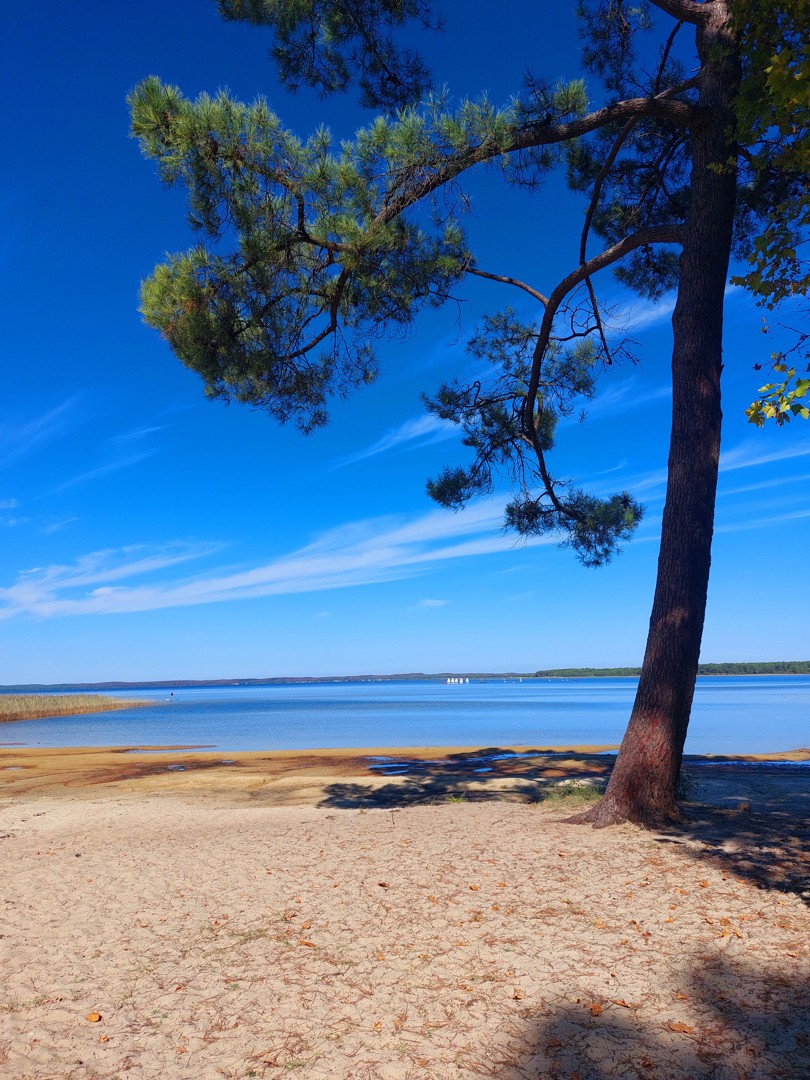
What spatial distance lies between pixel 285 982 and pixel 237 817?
505 centimetres

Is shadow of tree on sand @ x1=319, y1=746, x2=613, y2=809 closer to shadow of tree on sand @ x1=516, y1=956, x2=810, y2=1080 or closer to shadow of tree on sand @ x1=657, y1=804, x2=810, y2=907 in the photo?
shadow of tree on sand @ x1=657, y1=804, x2=810, y2=907

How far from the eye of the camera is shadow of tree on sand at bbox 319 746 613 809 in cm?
947

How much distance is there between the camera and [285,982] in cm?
376

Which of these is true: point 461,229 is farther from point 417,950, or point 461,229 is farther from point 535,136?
point 417,950

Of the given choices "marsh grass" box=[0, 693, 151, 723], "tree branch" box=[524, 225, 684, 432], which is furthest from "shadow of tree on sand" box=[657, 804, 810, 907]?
"marsh grass" box=[0, 693, 151, 723]

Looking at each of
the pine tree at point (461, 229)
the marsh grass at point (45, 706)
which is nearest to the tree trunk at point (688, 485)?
the pine tree at point (461, 229)

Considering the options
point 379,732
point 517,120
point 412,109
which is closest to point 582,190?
point 517,120

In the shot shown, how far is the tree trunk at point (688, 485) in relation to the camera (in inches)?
242

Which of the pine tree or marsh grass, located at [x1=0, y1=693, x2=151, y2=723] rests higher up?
the pine tree

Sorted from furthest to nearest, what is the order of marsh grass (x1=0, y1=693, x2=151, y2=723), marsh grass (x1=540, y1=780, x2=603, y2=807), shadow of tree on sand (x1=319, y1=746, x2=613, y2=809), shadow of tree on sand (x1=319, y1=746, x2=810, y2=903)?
marsh grass (x1=0, y1=693, x2=151, y2=723) < shadow of tree on sand (x1=319, y1=746, x2=613, y2=809) < marsh grass (x1=540, y1=780, x2=603, y2=807) < shadow of tree on sand (x1=319, y1=746, x2=810, y2=903)

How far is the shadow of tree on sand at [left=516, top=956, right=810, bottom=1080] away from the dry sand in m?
0.01

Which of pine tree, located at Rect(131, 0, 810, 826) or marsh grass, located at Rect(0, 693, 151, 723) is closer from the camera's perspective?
pine tree, located at Rect(131, 0, 810, 826)

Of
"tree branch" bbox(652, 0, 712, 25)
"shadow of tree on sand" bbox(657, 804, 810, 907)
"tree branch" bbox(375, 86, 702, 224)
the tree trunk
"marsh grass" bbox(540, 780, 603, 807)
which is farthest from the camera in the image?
Answer: "marsh grass" bbox(540, 780, 603, 807)

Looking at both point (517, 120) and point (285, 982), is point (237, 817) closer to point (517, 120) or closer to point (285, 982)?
point (285, 982)
